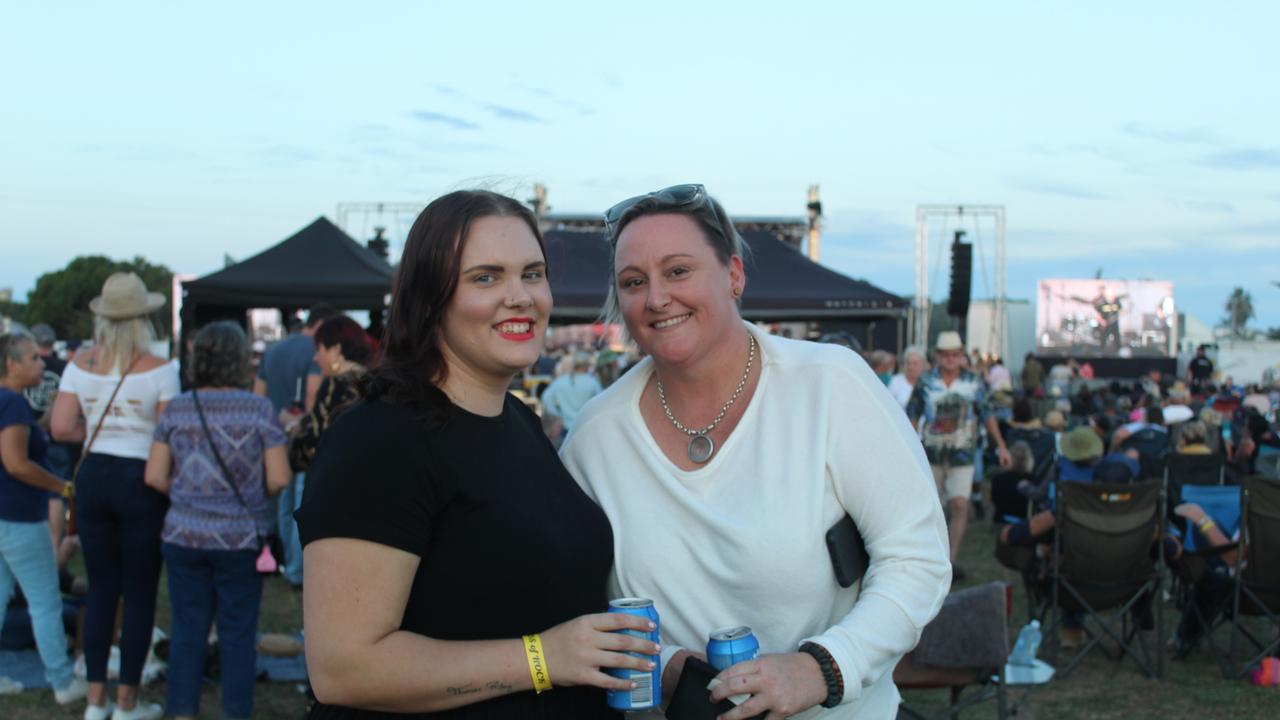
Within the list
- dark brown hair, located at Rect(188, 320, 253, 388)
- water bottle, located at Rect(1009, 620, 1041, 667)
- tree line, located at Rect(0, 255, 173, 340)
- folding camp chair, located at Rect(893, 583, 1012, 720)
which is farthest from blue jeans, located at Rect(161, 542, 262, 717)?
tree line, located at Rect(0, 255, 173, 340)

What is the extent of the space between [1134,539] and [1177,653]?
3.26 ft

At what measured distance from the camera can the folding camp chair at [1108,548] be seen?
6082 mm

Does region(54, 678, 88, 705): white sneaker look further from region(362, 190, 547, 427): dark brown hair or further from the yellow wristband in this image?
the yellow wristband

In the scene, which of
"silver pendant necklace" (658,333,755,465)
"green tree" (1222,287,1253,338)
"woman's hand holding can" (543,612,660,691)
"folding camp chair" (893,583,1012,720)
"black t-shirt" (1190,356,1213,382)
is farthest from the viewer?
"green tree" (1222,287,1253,338)

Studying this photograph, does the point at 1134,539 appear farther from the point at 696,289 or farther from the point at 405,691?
the point at 405,691

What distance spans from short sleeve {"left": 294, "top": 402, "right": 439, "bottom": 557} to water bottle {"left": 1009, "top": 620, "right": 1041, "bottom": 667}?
519cm

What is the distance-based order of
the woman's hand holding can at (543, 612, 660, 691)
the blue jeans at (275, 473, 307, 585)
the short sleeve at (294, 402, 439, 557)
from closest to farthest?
the short sleeve at (294, 402, 439, 557)
the woman's hand holding can at (543, 612, 660, 691)
the blue jeans at (275, 473, 307, 585)

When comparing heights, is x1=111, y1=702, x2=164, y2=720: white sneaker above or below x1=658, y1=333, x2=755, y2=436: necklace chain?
below

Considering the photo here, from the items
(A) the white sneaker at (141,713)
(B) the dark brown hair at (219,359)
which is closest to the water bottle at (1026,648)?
(B) the dark brown hair at (219,359)

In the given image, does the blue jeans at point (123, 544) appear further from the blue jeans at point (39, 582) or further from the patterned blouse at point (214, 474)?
the blue jeans at point (39, 582)

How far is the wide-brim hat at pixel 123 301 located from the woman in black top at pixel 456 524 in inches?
144

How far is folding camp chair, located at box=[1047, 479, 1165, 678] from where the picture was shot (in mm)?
6082

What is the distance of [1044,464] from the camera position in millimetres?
9828

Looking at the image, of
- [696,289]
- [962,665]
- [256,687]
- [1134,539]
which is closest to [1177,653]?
[1134,539]
